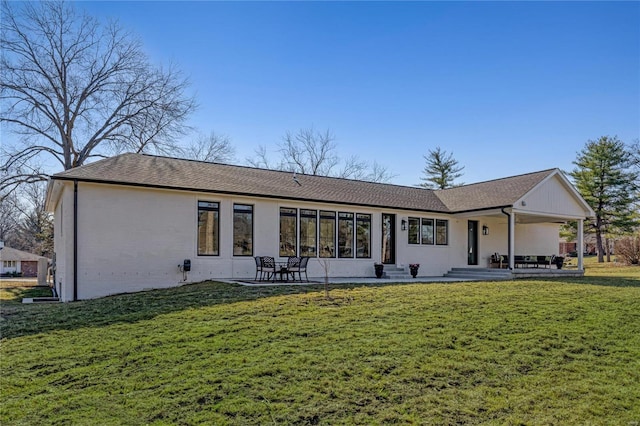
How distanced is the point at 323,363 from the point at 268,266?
8.20 metres

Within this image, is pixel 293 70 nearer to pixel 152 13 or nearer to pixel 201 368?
pixel 152 13

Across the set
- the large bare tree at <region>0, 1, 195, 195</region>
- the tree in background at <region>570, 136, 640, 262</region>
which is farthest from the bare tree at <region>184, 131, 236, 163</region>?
the tree in background at <region>570, 136, 640, 262</region>

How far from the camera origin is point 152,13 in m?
12.5

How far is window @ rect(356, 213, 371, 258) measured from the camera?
1700 centimetres

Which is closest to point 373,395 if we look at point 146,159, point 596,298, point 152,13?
point 596,298

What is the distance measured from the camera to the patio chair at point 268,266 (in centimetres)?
1366

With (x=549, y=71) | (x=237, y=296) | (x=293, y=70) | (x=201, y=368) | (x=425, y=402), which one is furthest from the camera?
(x=293, y=70)

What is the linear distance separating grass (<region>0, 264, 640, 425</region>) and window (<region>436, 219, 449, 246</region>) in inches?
388

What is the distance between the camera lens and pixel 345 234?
54.8 feet

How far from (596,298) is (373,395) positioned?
8009 mm

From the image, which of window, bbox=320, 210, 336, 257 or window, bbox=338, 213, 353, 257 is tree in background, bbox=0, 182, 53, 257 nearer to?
window, bbox=320, 210, 336, 257

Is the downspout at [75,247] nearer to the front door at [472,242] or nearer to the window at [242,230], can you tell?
the window at [242,230]

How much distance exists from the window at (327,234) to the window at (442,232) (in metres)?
5.24

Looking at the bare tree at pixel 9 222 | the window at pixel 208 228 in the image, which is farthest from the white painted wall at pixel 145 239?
the bare tree at pixel 9 222
